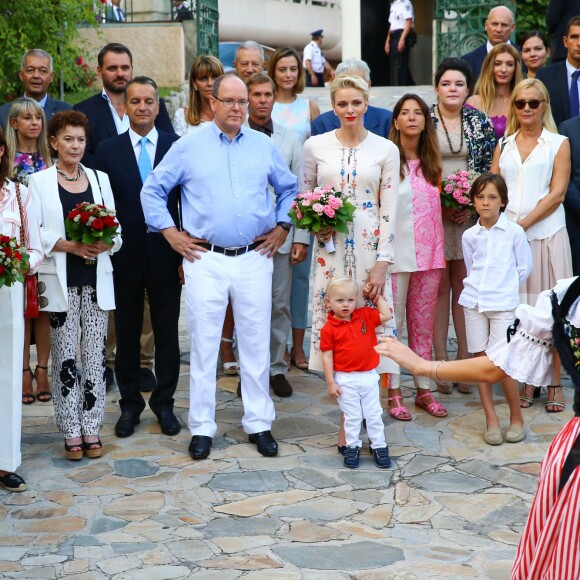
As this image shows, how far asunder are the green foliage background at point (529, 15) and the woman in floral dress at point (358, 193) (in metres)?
14.7

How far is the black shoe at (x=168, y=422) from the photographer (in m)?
7.50

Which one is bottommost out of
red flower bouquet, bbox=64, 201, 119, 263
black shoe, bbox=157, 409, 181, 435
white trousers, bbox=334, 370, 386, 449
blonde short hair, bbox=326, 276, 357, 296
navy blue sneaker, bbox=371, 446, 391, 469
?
navy blue sneaker, bbox=371, 446, 391, 469

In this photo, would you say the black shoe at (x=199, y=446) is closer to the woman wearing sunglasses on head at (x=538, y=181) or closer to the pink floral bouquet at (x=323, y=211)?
the pink floral bouquet at (x=323, y=211)

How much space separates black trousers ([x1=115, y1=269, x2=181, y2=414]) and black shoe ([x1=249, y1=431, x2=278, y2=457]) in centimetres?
77

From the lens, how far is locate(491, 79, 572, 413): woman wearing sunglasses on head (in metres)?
8.02

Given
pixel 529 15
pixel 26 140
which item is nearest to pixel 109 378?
pixel 26 140

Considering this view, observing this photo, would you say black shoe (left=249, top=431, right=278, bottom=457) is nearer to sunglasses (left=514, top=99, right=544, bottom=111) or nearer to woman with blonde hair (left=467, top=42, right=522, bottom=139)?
sunglasses (left=514, top=99, right=544, bottom=111)

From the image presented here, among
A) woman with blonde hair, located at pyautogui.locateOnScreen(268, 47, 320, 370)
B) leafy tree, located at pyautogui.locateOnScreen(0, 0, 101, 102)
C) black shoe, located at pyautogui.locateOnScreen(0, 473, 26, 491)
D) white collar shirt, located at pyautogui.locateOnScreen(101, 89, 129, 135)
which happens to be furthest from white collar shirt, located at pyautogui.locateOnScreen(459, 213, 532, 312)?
leafy tree, located at pyautogui.locateOnScreen(0, 0, 101, 102)

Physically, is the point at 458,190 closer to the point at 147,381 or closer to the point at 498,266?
the point at 498,266

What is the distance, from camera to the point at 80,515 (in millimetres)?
6137

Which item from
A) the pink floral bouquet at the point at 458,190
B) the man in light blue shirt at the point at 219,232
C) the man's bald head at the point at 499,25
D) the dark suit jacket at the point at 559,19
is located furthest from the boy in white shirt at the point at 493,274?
the dark suit jacket at the point at 559,19

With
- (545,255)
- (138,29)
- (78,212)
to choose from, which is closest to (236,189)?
(78,212)

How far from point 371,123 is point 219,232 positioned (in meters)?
1.92

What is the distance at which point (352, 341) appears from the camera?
22.6ft
